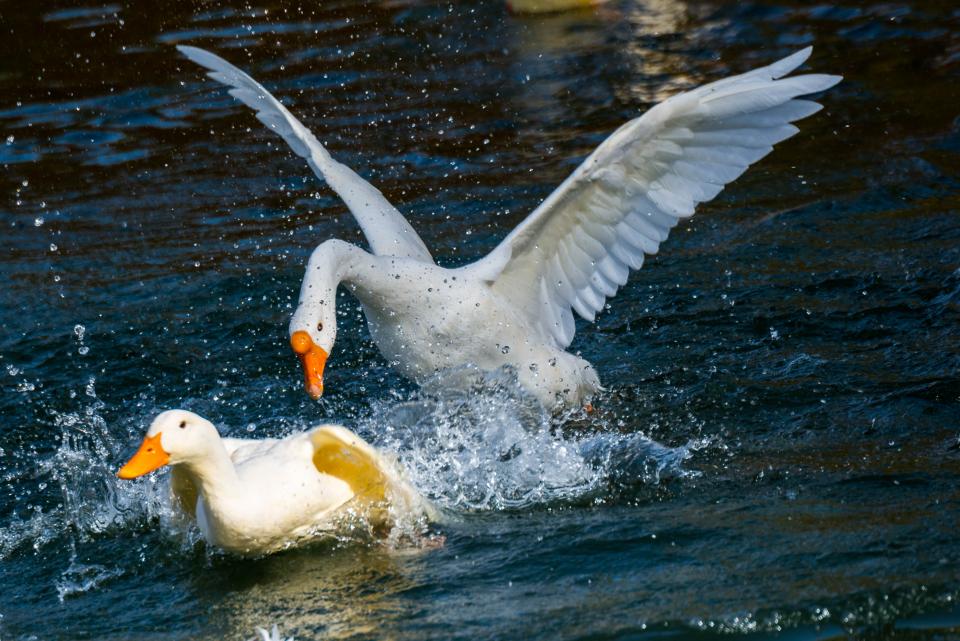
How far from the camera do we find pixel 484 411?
6730 mm

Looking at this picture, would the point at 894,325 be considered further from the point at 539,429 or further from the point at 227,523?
the point at 227,523

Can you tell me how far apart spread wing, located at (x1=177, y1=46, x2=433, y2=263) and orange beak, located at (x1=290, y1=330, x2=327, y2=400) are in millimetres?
1485

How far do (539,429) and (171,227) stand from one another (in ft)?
16.7

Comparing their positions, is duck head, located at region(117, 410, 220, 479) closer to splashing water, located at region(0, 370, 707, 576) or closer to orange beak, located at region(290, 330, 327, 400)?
splashing water, located at region(0, 370, 707, 576)

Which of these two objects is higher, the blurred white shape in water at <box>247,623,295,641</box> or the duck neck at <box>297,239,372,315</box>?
the duck neck at <box>297,239,372,315</box>

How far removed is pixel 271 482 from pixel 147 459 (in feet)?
1.65

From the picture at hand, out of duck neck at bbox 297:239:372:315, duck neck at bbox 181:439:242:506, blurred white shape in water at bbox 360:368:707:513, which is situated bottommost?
blurred white shape in water at bbox 360:368:707:513

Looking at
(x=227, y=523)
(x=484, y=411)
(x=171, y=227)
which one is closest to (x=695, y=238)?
(x=484, y=411)

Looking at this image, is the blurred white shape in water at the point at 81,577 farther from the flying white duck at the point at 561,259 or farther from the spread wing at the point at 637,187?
the spread wing at the point at 637,187

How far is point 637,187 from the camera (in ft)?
22.0

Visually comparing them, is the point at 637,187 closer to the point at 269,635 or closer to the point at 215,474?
the point at 215,474

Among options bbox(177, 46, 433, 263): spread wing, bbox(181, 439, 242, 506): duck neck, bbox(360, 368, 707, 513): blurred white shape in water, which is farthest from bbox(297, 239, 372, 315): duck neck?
bbox(181, 439, 242, 506): duck neck

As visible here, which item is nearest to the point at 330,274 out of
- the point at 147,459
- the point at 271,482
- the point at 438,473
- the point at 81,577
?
the point at 438,473

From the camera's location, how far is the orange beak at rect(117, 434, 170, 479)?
4914mm
